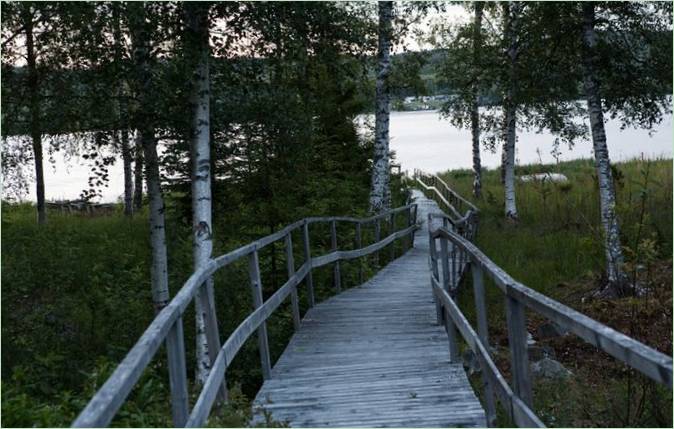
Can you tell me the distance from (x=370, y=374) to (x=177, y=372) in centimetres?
304

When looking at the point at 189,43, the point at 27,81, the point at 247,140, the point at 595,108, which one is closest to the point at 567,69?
the point at 595,108

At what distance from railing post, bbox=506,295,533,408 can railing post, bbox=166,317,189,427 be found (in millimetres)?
1545

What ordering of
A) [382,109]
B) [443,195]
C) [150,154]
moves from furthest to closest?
[443,195]
[382,109]
[150,154]

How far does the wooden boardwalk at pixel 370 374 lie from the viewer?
4945 millimetres

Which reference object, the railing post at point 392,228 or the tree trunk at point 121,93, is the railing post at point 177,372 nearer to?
the tree trunk at point 121,93

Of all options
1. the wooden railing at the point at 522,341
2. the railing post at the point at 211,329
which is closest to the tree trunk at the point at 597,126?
the wooden railing at the point at 522,341

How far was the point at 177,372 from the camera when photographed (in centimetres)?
333

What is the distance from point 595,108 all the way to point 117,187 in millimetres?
55018

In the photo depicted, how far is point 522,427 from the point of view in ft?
10.8

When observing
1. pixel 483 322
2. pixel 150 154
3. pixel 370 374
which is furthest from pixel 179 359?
pixel 150 154

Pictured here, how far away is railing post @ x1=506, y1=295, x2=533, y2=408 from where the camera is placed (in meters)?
3.45

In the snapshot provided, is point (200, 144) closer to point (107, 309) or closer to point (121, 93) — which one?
point (121, 93)

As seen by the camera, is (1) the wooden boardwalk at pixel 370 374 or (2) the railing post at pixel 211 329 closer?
(2) the railing post at pixel 211 329

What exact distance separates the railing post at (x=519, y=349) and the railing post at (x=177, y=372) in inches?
60.8
